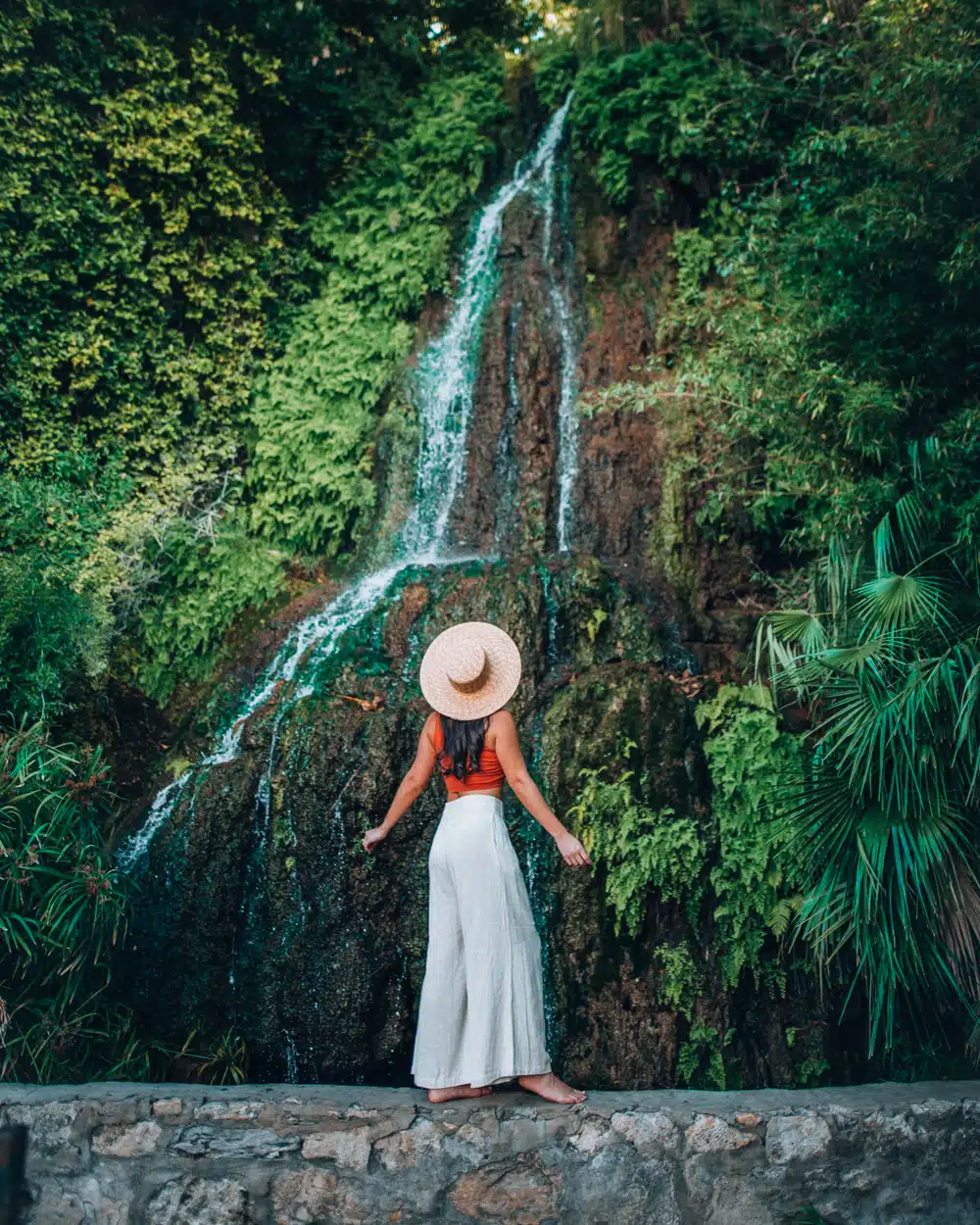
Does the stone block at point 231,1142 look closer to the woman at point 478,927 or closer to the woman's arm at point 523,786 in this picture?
the woman at point 478,927

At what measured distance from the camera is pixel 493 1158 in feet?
13.4

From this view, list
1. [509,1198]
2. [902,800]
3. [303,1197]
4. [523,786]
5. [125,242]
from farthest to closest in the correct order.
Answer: [125,242]
[902,800]
[523,786]
[303,1197]
[509,1198]

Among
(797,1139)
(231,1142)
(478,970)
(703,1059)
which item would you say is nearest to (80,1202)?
(231,1142)

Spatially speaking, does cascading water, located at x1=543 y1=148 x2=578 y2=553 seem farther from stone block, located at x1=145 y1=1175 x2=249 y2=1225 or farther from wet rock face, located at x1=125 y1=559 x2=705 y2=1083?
stone block, located at x1=145 y1=1175 x2=249 y2=1225

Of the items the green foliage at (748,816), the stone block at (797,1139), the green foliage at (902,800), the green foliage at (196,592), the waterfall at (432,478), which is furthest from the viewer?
the green foliage at (196,592)

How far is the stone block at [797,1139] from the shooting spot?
13.6ft

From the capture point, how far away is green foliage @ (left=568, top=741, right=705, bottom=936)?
22.8 ft

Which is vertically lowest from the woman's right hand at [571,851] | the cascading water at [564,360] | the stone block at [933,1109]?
the stone block at [933,1109]

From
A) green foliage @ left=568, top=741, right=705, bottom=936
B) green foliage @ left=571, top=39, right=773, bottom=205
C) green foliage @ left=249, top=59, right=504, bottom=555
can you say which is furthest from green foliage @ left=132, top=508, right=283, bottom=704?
green foliage @ left=571, top=39, right=773, bottom=205

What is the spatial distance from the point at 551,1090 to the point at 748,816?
348 centimetres

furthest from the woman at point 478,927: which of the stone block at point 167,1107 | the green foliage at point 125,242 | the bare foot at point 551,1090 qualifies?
the green foliage at point 125,242

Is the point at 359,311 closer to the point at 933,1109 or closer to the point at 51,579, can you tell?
the point at 51,579

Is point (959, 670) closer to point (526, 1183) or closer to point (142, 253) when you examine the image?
point (526, 1183)

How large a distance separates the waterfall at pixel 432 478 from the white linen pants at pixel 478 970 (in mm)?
3283
